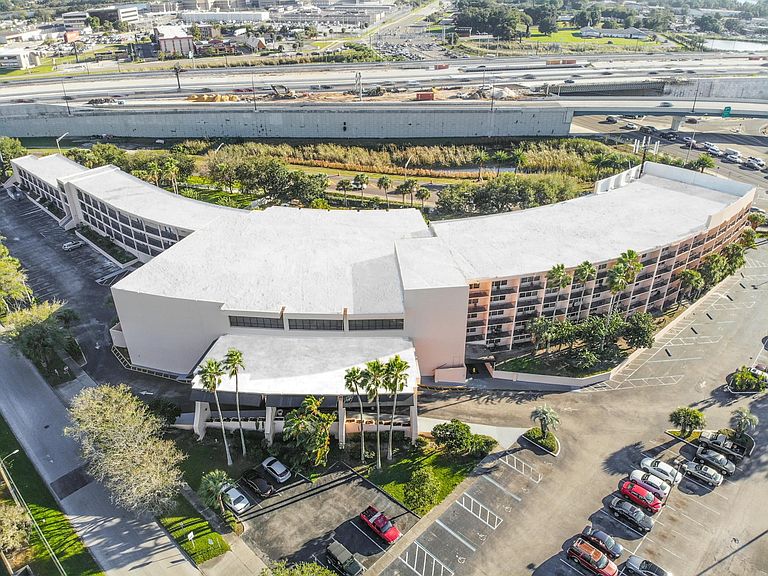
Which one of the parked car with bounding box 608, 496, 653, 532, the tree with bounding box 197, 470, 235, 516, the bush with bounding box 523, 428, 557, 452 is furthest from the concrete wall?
the tree with bounding box 197, 470, 235, 516

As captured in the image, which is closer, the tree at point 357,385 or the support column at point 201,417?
the tree at point 357,385

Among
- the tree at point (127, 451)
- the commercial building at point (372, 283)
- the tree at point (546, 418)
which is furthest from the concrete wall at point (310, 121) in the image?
the tree at point (127, 451)

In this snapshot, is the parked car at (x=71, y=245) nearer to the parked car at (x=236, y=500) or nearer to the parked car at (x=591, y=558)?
the parked car at (x=236, y=500)

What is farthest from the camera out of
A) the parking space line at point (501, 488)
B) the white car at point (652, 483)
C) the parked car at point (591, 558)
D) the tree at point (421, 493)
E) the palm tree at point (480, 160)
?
the palm tree at point (480, 160)

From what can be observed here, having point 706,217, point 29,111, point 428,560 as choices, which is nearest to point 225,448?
point 428,560

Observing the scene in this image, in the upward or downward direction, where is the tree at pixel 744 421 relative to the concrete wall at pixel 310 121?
downward

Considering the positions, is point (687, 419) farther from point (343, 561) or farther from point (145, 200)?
point (145, 200)

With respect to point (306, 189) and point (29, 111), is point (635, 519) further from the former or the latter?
point (29, 111)
